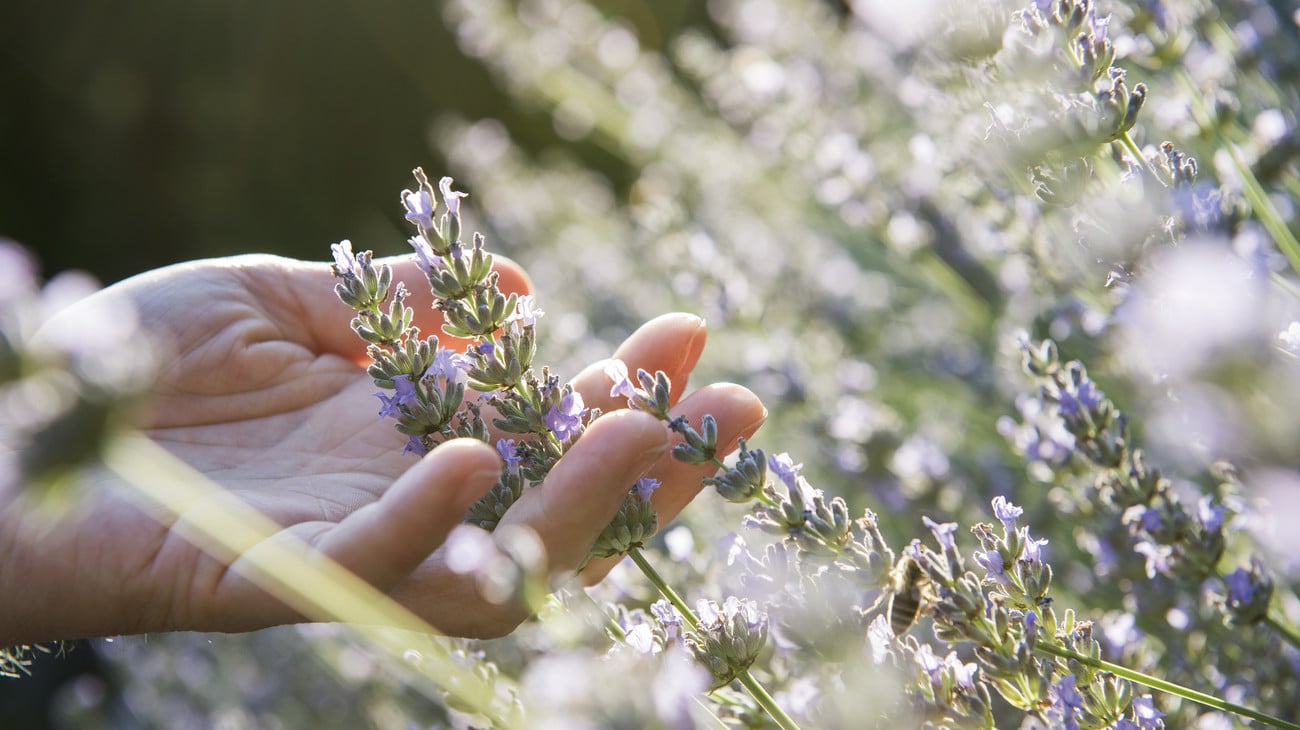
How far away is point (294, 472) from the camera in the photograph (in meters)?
1.47

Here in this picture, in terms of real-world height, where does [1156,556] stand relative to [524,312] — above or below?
below

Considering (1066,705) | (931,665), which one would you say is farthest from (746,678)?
(1066,705)

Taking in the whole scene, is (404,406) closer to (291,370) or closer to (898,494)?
(291,370)

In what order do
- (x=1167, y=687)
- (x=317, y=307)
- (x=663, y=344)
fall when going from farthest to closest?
1. (x=317, y=307)
2. (x=663, y=344)
3. (x=1167, y=687)

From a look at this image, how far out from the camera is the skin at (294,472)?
3.18 ft

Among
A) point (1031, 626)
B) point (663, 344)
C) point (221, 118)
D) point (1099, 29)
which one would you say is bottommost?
point (221, 118)

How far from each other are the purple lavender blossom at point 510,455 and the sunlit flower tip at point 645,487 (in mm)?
135

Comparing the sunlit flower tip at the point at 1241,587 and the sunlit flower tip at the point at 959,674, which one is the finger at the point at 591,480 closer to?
the sunlit flower tip at the point at 959,674

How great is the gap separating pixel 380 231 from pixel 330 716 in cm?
410

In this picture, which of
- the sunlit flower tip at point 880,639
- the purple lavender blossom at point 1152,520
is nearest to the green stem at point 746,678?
the sunlit flower tip at point 880,639

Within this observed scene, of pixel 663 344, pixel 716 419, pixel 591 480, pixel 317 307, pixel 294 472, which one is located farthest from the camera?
pixel 317 307

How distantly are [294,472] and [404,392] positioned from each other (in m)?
0.50

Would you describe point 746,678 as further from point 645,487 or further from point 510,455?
point 510,455

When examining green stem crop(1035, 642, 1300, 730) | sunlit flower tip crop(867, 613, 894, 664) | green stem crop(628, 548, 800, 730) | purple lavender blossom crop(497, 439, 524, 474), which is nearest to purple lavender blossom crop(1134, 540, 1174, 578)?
green stem crop(1035, 642, 1300, 730)
